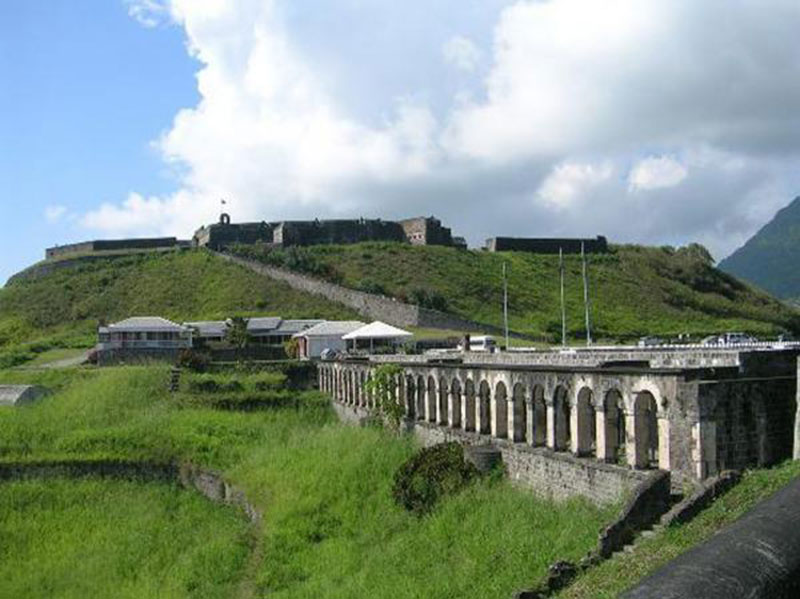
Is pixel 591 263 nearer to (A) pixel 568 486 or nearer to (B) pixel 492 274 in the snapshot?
(B) pixel 492 274

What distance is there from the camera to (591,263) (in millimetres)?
103062

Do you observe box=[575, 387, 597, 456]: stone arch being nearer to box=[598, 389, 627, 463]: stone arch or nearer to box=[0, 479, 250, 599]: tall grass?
box=[598, 389, 627, 463]: stone arch

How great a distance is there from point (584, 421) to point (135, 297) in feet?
237

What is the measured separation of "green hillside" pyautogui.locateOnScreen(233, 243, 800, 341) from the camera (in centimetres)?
7988

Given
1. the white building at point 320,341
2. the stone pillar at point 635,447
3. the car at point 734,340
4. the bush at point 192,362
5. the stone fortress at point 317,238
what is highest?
the stone fortress at point 317,238

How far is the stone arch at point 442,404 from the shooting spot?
101 ft

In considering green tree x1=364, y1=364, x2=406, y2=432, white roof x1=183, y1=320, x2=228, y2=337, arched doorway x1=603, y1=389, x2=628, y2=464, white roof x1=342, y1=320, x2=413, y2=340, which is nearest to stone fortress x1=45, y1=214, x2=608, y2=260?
white roof x1=183, y1=320, x2=228, y2=337

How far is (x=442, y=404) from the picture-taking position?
3106 centimetres

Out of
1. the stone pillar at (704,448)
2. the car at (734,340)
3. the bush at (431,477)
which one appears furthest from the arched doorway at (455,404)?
the stone pillar at (704,448)

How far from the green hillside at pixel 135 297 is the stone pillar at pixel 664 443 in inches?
2282

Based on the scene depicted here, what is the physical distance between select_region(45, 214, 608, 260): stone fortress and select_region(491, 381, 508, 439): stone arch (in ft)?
251

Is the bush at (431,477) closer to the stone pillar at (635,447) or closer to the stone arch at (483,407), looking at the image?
the stone arch at (483,407)

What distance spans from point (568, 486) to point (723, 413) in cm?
464

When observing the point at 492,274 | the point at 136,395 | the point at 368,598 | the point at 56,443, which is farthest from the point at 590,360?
the point at 492,274
